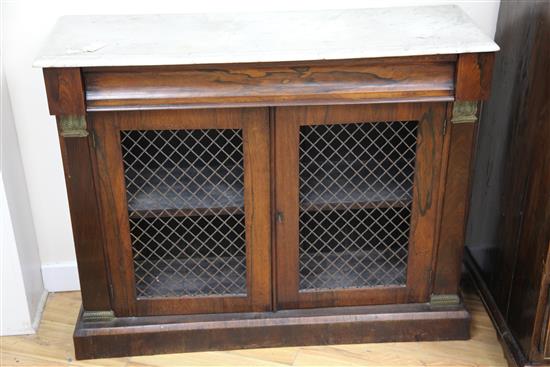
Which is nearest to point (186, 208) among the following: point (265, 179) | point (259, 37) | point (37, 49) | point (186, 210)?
point (186, 210)

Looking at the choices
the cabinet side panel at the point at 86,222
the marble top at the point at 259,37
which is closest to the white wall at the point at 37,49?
the marble top at the point at 259,37

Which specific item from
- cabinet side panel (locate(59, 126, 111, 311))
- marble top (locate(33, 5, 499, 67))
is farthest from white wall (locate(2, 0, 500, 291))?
cabinet side panel (locate(59, 126, 111, 311))

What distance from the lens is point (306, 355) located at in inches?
69.6

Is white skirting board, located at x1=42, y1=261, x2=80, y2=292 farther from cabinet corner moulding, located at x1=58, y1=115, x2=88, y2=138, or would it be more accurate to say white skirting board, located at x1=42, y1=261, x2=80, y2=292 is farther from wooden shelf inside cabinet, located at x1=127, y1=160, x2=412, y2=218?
cabinet corner moulding, located at x1=58, y1=115, x2=88, y2=138

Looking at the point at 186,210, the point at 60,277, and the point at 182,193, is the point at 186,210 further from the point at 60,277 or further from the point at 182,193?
Answer: the point at 60,277

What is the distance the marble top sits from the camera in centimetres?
144

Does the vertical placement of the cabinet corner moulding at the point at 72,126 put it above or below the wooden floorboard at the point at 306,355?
above

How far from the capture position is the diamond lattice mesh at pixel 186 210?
162 cm

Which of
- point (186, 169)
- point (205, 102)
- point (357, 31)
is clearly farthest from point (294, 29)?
point (186, 169)

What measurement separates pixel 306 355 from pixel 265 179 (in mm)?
467

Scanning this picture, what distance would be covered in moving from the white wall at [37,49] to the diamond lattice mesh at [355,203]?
357 mm

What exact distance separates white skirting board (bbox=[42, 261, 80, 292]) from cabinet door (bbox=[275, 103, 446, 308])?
0.61 metres

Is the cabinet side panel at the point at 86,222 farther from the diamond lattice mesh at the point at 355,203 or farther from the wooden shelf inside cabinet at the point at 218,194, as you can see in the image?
the diamond lattice mesh at the point at 355,203

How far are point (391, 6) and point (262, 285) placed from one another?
74cm
